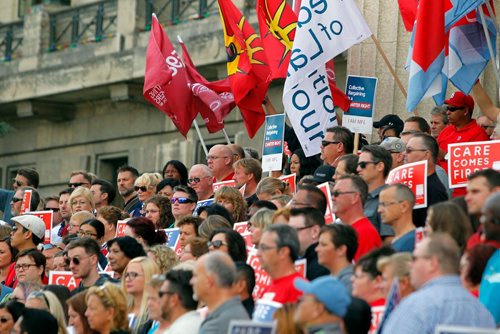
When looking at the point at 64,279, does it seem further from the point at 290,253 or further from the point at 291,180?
the point at 290,253

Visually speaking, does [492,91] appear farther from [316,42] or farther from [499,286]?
[499,286]

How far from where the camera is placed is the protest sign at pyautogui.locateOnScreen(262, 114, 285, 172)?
18250 mm

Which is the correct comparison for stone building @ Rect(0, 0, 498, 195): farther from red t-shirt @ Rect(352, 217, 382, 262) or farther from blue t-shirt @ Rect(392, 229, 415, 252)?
blue t-shirt @ Rect(392, 229, 415, 252)

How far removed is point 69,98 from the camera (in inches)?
1200

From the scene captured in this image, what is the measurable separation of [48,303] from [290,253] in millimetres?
2164

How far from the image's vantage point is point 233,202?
16.1 meters

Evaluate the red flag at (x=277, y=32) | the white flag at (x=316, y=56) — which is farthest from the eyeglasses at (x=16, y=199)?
the white flag at (x=316, y=56)

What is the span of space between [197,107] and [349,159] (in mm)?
6204

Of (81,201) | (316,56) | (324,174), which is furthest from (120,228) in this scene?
(316,56)

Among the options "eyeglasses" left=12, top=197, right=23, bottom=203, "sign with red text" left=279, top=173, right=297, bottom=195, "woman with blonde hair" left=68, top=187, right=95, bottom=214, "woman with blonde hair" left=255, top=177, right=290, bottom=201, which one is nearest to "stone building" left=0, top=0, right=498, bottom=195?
"eyeglasses" left=12, top=197, right=23, bottom=203

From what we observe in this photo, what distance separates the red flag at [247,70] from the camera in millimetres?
19812

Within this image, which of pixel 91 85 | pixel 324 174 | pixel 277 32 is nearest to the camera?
pixel 324 174

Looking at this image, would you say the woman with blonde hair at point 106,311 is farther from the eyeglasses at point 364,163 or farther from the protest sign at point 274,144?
the protest sign at point 274,144

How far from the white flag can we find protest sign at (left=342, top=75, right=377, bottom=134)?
0.58 feet
